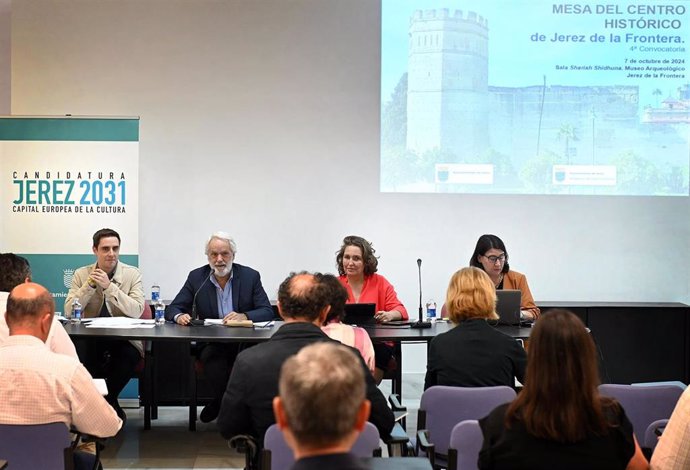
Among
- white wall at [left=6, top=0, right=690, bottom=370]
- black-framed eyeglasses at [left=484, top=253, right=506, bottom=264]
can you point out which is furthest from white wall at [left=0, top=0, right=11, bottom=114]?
black-framed eyeglasses at [left=484, top=253, right=506, bottom=264]

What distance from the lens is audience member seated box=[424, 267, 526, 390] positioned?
3631mm

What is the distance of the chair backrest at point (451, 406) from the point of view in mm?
3195

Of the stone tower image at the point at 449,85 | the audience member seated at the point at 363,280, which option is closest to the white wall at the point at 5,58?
the stone tower image at the point at 449,85

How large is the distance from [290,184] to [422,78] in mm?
1382

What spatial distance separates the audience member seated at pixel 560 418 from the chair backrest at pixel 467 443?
41cm

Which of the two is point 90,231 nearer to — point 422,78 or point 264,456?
point 422,78

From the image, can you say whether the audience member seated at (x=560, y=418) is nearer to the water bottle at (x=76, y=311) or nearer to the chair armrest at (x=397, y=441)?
the chair armrest at (x=397, y=441)

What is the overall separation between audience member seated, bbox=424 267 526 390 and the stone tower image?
11.1ft

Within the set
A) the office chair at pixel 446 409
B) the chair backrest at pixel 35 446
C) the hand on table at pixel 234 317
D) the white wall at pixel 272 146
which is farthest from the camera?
the white wall at pixel 272 146

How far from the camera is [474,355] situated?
12.0 feet

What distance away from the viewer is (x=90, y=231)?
6.52 m

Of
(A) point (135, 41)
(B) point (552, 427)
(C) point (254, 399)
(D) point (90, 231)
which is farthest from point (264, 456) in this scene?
(A) point (135, 41)

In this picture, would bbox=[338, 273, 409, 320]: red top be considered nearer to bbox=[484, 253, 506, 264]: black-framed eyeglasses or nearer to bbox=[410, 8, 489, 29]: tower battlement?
bbox=[484, 253, 506, 264]: black-framed eyeglasses

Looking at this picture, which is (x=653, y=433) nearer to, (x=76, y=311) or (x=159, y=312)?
(x=159, y=312)
